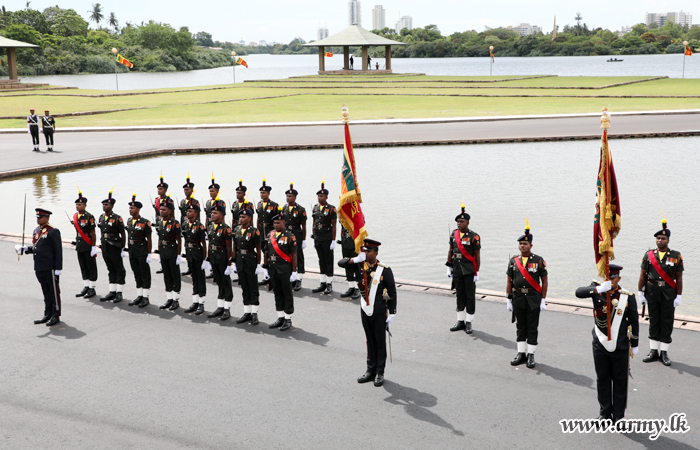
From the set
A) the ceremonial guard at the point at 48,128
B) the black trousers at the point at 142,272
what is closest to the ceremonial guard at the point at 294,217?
the black trousers at the point at 142,272

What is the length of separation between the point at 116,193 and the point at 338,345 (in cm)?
1285

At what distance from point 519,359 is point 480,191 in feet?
35.4

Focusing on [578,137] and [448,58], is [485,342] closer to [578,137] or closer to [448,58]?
[578,137]

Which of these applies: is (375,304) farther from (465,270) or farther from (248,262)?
(248,262)

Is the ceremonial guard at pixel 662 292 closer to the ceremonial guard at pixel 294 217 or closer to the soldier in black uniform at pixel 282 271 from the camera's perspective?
the soldier in black uniform at pixel 282 271

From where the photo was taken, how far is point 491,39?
174 meters

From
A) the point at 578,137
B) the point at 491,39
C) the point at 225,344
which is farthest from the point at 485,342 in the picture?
the point at 491,39

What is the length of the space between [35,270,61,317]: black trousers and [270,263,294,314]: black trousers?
10.8 ft

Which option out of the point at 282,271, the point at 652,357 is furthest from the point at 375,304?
the point at 652,357

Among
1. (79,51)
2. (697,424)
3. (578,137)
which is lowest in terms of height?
(697,424)

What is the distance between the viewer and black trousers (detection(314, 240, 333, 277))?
436 inches

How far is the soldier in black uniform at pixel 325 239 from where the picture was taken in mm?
11070

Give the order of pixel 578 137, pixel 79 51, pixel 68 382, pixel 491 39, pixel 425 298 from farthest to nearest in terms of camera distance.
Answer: pixel 491 39
pixel 79 51
pixel 578 137
pixel 425 298
pixel 68 382

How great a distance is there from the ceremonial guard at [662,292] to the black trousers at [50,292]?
26.9 feet
